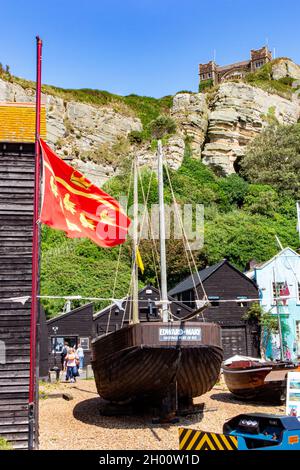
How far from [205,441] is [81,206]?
4067 millimetres

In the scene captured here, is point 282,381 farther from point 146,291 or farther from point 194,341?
point 146,291

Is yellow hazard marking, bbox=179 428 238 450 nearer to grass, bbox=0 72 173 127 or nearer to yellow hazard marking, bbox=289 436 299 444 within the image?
yellow hazard marking, bbox=289 436 299 444

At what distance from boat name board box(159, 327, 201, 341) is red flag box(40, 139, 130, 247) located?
14.1ft

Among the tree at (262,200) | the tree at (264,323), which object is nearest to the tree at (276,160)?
the tree at (262,200)

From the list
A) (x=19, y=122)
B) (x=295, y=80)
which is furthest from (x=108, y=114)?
(x=19, y=122)

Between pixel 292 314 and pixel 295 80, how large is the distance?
2225 inches

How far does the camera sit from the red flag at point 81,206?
25.7ft

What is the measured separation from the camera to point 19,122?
12.6m

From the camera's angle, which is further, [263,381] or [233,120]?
[233,120]

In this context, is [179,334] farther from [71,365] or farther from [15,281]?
[71,365]

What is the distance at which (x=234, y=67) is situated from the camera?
326ft

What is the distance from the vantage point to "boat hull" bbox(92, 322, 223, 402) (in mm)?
11648

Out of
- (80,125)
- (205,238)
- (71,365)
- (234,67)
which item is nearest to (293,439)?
(71,365)

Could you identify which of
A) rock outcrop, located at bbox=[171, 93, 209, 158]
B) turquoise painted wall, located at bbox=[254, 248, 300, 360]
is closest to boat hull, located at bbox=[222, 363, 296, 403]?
turquoise painted wall, located at bbox=[254, 248, 300, 360]
